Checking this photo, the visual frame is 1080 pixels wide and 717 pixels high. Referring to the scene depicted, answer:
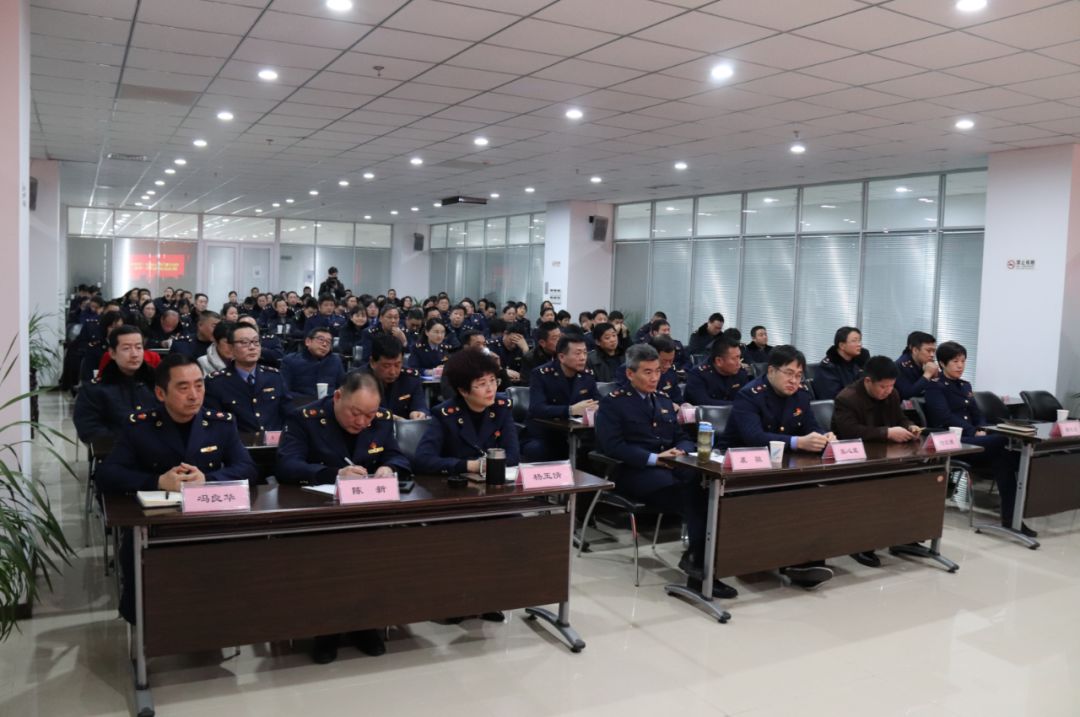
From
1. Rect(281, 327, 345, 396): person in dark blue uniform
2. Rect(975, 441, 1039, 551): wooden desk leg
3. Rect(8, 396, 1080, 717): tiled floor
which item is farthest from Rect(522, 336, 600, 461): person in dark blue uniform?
Rect(975, 441, 1039, 551): wooden desk leg

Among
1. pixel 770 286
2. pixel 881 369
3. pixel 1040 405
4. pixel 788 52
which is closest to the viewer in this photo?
pixel 881 369

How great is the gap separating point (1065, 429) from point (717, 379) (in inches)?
93.4

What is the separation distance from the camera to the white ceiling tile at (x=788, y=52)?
511cm

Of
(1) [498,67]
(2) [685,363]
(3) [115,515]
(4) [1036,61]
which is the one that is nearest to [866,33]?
(4) [1036,61]

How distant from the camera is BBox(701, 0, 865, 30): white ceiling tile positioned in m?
4.44

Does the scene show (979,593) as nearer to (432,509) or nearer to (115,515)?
(432,509)

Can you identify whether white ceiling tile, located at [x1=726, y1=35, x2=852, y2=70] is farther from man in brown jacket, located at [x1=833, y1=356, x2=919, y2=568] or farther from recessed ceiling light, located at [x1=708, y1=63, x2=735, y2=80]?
man in brown jacket, located at [x1=833, y1=356, x2=919, y2=568]

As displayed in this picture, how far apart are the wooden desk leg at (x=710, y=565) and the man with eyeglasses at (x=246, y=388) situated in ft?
8.40

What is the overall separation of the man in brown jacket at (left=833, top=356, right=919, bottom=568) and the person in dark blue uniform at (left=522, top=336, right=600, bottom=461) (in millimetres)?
1599

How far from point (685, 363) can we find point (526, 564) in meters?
6.80

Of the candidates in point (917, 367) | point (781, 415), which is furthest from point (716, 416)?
point (917, 367)

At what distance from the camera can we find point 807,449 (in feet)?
14.6

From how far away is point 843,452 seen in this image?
434 cm

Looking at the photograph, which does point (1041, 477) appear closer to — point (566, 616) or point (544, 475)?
point (566, 616)
